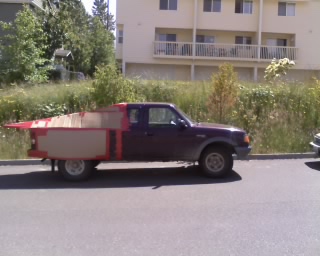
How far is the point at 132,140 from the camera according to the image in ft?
31.9

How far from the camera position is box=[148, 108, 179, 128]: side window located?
9883mm

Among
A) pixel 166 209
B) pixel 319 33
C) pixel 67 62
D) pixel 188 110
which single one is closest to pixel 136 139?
pixel 166 209

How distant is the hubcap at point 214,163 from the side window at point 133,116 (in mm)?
1787

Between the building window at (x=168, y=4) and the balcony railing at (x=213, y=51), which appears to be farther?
the building window at (x=168, y=4)

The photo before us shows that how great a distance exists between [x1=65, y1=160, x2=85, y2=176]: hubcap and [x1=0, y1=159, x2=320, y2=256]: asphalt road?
31cm

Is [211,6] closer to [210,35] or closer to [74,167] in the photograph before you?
[210,35]

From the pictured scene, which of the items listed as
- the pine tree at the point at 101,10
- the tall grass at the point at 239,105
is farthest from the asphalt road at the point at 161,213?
the pine tree at the point at 101,10

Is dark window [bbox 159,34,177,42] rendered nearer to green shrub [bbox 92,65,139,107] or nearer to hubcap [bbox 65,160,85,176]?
green shrub [bbox 92,65,139,107]

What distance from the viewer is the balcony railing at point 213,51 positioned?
3538 centimetres

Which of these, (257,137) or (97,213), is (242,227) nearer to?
(97,213)

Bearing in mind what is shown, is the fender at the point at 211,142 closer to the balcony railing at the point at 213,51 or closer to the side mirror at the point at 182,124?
the side mirror at the point at 182,124

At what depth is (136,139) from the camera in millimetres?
9727

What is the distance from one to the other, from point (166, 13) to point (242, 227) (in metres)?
31.2

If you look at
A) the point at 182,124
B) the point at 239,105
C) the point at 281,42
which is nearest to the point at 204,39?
the point at 281,42
